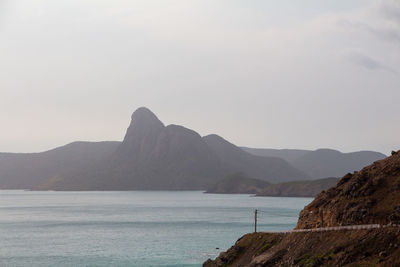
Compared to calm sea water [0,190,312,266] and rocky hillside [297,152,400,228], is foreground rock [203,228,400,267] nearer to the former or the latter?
rocky hillside [297,152,400,228]

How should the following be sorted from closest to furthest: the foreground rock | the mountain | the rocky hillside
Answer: the foreground rock, the mountain, the rocky hillside

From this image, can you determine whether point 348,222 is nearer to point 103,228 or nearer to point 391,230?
point 391,230

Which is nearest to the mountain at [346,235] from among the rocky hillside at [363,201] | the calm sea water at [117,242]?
the rocky hillside at [363,201]

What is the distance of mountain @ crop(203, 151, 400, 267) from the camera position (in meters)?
43.5

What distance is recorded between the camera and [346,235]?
4834 centimetres

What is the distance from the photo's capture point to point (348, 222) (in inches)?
2013

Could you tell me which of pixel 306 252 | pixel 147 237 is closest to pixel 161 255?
pixel 147 237

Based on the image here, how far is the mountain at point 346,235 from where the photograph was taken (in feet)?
143

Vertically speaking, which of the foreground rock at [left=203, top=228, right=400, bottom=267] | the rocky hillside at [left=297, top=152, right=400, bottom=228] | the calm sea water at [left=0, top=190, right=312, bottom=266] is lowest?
the calm sea water at [left=0, top=190, right=312, bottom=266]

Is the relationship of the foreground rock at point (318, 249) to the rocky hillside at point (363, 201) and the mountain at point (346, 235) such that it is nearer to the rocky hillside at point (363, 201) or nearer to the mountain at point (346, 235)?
the mountain at point (346, 235)

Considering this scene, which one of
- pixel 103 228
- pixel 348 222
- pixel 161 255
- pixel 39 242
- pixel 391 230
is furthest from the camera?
pixel 103 228

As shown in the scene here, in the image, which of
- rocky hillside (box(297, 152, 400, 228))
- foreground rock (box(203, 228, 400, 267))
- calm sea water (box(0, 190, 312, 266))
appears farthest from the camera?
calm sea water (box(0, 190, 312, 266))

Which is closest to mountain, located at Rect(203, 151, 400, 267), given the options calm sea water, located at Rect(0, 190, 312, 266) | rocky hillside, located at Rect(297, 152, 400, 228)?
rocky hillside, located at Rect(297, 152, 400, 228)

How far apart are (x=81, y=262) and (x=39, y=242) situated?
36804 millimetres
